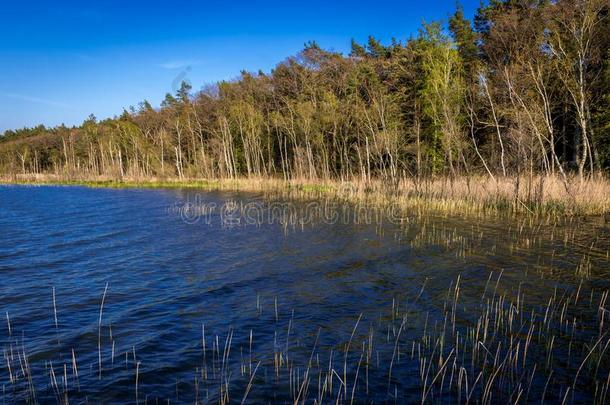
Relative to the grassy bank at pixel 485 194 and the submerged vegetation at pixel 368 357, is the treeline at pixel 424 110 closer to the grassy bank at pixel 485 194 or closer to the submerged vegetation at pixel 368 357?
the grassy bank at pixel 485 194

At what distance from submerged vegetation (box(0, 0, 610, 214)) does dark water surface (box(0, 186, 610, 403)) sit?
22.8 ft

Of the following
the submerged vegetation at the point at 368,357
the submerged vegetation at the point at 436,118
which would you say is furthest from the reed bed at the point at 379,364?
the submerged vegetation at the point at 436,118

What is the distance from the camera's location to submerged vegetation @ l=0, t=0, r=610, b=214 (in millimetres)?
22516

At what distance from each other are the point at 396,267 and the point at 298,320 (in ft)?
17.3

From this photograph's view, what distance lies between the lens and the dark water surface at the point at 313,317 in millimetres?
6559

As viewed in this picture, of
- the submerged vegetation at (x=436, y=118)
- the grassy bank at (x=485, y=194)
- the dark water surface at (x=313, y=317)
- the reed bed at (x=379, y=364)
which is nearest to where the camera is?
the reed bed at (x=379, y=364)

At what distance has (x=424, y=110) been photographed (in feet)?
114

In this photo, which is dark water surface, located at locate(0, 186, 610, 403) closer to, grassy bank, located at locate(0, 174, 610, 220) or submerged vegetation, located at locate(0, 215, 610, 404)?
submerged vegetation, located at locate(0, 215, 610, 404)

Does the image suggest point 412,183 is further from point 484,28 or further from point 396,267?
point 484,28

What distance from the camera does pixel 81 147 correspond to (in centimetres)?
9056

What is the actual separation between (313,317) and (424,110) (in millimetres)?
28839

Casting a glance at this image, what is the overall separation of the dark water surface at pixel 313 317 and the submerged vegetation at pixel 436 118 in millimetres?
6953

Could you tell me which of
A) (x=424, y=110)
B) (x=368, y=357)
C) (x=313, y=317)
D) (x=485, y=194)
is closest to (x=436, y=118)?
(x=424, y=110)

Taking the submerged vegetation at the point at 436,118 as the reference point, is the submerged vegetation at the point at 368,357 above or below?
below
